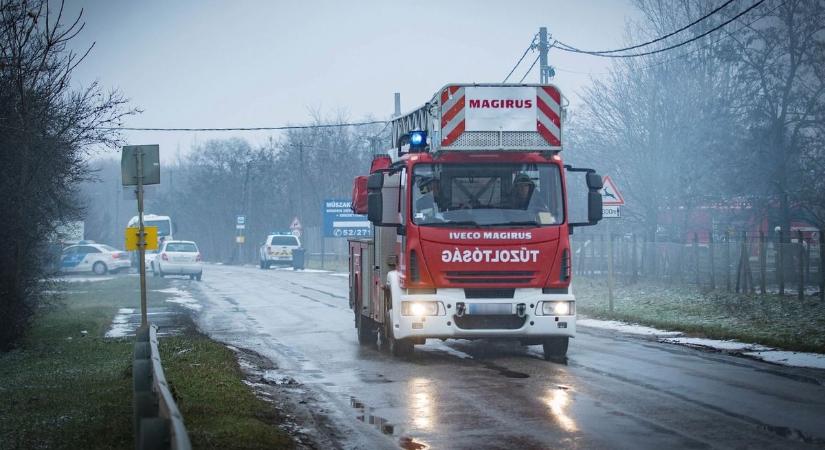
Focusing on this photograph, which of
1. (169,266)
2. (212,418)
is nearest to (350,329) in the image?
(212,418)

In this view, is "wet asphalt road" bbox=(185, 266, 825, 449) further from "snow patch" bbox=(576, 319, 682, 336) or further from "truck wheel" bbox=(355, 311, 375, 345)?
"snow patch" bbox=(576, 319, 682, 336)

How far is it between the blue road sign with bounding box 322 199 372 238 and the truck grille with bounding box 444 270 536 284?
41.6m

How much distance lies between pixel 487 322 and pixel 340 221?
42.8 meters

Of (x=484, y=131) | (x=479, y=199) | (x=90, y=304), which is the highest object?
(x=484, y=131)

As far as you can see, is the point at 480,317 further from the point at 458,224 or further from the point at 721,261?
the point at 721,261

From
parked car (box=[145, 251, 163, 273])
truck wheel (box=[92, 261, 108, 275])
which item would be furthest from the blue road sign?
truck wheel (box=[92, 261, 108, 275])

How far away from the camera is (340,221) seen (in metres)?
56.8

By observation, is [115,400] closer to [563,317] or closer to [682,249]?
[563,317]

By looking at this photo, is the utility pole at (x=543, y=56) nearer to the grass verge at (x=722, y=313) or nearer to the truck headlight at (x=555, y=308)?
the grass verge at (x=722, y=313)

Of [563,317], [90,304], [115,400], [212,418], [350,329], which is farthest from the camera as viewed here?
[90,304]

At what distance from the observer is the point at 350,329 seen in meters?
21.0

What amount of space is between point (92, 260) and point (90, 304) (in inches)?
1173

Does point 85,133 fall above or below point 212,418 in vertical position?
above

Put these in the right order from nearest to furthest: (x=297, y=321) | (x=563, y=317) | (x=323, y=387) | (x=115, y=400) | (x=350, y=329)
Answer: (x=115, y=400) < (x=323, y=387) < (x=563, y=317) < (x=350, y=329) < (x=297, y=321)
